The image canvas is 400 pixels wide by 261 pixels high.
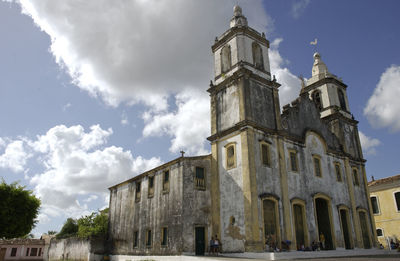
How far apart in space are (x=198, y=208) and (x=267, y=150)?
576 cm

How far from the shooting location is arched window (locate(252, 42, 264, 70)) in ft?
78.0

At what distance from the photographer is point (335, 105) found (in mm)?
28141

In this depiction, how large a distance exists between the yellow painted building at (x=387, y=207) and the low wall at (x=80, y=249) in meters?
26.6

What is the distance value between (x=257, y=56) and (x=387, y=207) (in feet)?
68.4

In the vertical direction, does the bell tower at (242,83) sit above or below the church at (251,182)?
above

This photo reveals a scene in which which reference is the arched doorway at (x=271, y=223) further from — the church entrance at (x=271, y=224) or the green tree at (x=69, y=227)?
the green tree at (x=69, y=227)

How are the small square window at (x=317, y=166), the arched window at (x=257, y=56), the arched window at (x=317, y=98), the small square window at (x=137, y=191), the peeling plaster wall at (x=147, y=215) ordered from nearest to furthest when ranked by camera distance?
the peeling plaster wall at (x=147, y=215) < the small square window at (x=317, y=166) < the arched window at (x=257, y=56) < the small square window at (x=137, y=191) < the arched window at (x=317, y=98)

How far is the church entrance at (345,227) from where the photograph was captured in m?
23.4

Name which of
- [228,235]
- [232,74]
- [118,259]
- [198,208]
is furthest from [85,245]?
[232,74]

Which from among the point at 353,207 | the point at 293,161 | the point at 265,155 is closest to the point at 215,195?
the point at 265,155

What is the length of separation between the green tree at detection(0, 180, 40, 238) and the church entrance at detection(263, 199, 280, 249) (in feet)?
78.0

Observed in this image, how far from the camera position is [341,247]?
72.2ft

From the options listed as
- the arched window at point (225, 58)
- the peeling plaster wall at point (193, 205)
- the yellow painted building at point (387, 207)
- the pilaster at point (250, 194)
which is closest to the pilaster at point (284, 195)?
the pilaster at point (250, 194)

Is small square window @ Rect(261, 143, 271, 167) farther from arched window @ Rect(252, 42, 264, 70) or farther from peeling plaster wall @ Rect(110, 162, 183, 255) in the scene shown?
arched window @ Rect(252, 42, 264, 70)
